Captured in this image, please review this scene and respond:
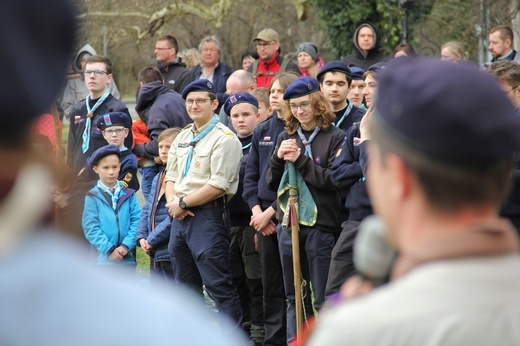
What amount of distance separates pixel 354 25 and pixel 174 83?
15.1ft

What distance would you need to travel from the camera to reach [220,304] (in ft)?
24.5

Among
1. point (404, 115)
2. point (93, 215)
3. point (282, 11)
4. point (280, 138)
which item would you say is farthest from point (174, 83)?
point (282, 11)

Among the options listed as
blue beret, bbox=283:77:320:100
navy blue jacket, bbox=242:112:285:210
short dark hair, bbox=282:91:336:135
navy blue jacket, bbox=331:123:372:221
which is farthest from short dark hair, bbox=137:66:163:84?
navy blue jacket, bbox=331:123:372:221

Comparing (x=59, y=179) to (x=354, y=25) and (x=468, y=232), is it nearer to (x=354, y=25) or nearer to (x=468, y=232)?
(x=468, y=232)

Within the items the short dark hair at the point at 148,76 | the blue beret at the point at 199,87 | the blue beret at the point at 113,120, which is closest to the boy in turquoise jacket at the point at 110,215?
the blue beret at the point at 113,120

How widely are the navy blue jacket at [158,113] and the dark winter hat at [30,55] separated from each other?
785 centimetres

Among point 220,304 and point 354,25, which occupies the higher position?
point 354,25

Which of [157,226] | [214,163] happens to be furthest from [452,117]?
[157,226]

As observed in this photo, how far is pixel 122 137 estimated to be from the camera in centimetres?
889

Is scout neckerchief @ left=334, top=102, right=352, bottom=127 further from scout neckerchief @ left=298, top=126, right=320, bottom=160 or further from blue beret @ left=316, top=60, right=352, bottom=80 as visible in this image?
scout neckerchief @ left=298, top=126, right=320, bottom=160

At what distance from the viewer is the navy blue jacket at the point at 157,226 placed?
784 centimetres

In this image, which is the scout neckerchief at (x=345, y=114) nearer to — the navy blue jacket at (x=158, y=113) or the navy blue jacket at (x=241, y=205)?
the navy blue jacket at (x=241, y=205)

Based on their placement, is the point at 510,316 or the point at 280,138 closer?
the point at 510,316

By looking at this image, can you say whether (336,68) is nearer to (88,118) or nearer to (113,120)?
(113,120)
